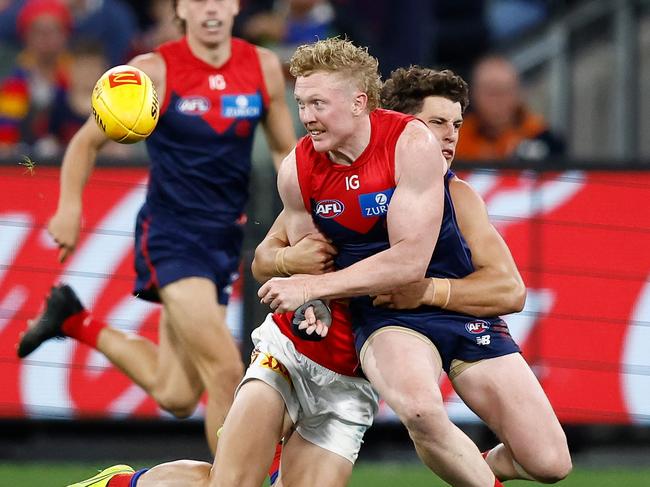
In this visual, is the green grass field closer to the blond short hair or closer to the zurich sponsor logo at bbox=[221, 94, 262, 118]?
the zurich sponsor logo at bbox=[221, 94, 262, 118]

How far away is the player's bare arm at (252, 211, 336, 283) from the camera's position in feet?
18.7

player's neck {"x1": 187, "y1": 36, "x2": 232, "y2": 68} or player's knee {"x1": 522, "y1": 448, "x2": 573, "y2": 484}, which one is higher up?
player's neck {"x1": 187, "y1": 36, "x2": 232, "y2": 68}

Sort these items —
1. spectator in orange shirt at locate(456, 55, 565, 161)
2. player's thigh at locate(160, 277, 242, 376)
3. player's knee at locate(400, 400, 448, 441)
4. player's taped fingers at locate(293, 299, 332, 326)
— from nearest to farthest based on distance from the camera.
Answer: player's knee at locate(400, 400, 448, 441) → player's taped fingers at locate(293, 299, 332, 326) → player's thigh at locate(160, 277, 242, 376) → spectator in orange shirt at locate(456, 55, 565, 161)

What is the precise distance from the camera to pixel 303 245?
18.8 ft

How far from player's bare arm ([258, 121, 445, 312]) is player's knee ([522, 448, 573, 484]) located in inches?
37.9

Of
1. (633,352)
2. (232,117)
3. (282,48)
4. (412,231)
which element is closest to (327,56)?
(412,231)

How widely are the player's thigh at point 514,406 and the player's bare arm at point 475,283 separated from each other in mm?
247

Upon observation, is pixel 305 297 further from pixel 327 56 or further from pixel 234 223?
pixel 234 223

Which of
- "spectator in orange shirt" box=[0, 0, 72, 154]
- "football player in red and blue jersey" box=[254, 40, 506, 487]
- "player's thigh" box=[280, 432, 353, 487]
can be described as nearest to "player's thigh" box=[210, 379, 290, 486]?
"player's thigh" box=[280, 432, 353, 487]

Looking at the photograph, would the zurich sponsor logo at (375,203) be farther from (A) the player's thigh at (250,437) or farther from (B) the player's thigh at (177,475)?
(B) the player's thigh at (177,475)

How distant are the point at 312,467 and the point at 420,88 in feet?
5.57

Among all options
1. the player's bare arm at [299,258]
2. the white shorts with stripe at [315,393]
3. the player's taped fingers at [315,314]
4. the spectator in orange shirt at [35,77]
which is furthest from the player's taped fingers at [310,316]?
the spectator in orange shirt at [35,77]

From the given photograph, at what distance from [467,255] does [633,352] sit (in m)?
3.45

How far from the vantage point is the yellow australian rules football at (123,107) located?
6.19m
